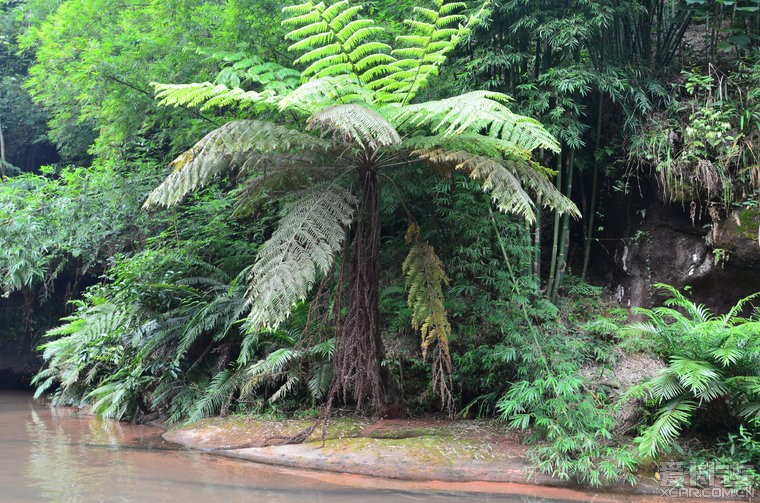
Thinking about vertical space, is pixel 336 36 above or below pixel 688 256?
above

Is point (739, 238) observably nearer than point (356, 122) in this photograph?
No

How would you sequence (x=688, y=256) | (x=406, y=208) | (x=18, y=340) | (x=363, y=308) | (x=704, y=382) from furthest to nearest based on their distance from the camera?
(x=18, y=340), (x=688, y=256), (x=406, y=208), (x=363, y=308), (x=704, y=382)

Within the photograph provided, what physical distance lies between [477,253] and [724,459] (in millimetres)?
2679

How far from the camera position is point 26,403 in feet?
26.8

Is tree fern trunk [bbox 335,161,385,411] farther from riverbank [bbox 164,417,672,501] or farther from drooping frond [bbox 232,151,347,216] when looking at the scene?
riverbank [bbox 164,417,672,501]

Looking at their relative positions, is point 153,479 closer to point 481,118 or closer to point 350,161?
point 350,161

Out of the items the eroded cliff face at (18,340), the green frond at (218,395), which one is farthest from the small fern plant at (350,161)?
the eroded cliff face at (18,340)

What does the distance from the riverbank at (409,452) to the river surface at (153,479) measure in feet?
0.52

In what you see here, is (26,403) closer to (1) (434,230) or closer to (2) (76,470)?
(2) (76,470)

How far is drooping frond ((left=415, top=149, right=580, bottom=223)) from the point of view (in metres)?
4.38

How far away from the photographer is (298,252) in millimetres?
4484

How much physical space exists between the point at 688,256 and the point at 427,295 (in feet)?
11.5


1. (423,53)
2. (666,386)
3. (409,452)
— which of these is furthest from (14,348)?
Answer: (666,386)

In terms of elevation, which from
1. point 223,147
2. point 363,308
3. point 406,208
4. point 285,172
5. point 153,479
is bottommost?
point 153,479
